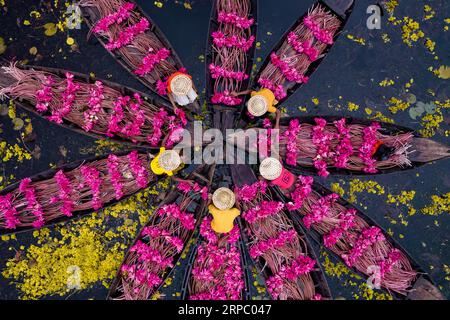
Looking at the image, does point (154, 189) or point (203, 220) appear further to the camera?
point (154, 189)

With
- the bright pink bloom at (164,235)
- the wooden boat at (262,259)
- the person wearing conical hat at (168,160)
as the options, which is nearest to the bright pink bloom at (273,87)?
the wooden boat at (262,259)

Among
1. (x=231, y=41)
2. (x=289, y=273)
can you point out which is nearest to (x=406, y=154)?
(x=289, y=273)

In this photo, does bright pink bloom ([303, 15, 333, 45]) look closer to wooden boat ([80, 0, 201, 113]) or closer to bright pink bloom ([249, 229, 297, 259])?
wooden boat ([80, 0, 201, 113])

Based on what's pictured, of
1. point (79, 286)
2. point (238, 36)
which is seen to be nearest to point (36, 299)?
point (79, 286)

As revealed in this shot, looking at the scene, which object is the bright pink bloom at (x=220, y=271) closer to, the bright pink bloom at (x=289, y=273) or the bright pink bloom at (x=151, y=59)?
the bright pink bloom at (x=289, y=273)

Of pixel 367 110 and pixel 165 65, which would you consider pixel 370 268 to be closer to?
pixel 367 110

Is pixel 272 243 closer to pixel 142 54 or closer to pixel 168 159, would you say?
pixel 168 159

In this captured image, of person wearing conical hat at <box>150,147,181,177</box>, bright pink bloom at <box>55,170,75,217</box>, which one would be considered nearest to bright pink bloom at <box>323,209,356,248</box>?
person wearing conical hat at <box>150,147,181,177</box>
